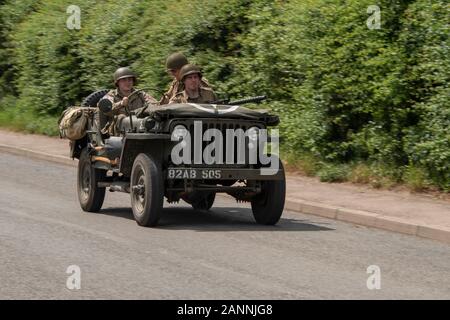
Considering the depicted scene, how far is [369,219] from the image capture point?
13688mm

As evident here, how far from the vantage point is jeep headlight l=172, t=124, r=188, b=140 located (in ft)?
41.4

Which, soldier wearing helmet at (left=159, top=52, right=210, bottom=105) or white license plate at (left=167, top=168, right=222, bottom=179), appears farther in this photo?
soldier wearing helmet at (left=159, top=52, right=210, bottom=105)

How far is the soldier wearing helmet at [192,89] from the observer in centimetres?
1362

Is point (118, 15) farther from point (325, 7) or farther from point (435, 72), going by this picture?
point (435, 72)

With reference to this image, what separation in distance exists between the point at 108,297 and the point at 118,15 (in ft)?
50.4

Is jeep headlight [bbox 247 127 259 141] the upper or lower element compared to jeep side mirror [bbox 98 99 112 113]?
lower

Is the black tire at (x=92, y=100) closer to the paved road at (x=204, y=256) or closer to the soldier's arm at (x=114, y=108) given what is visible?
the soldier's arm at (x=114, y=108)

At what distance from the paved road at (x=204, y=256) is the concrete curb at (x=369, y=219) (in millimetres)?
175

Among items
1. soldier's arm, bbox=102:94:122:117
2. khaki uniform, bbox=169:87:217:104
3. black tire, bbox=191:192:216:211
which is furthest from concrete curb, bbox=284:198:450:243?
soldier's arm, bbox=102:94:122:117

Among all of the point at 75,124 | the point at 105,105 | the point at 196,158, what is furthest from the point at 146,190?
the point at 75,124

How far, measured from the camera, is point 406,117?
16062 millimetres

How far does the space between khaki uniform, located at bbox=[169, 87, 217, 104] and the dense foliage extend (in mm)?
3059

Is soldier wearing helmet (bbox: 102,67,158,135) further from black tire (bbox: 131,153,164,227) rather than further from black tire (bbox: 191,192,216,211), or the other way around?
black tire (bbox: 191,192,216,211)

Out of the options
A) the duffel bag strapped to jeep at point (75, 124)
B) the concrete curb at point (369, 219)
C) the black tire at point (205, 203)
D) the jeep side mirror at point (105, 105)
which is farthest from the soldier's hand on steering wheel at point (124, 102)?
the concrete curb at point (369, 219)
